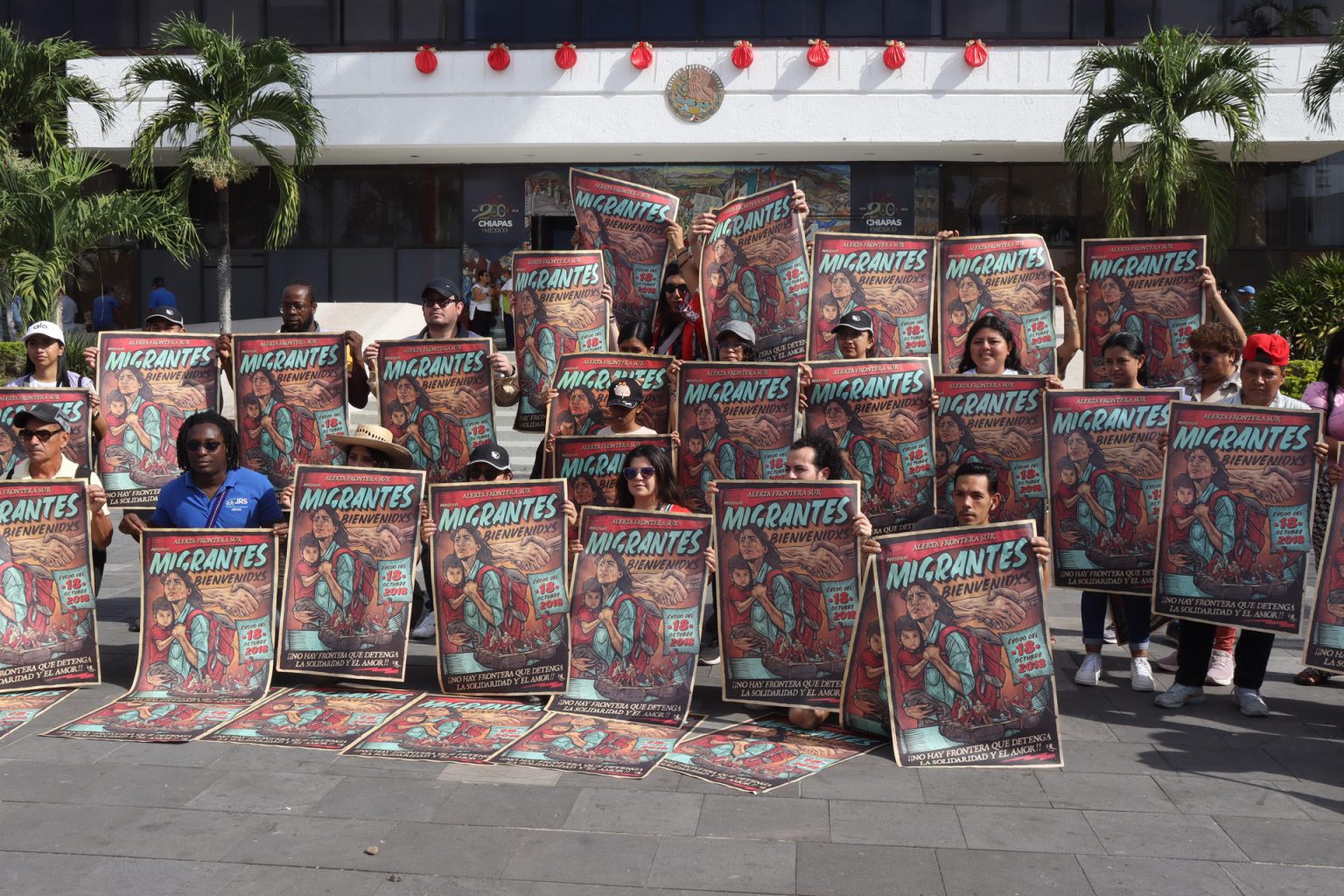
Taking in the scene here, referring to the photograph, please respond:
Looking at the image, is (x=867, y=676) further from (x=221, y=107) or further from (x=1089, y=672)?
(x=221, y=107)

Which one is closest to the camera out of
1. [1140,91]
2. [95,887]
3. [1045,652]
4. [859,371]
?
[95,887]

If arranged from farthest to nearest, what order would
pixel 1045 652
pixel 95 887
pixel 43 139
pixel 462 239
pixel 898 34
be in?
pixel 462 239 → pixel 898 34 → pixel 43 139 → pixel 1045 652 → pixel 95 887

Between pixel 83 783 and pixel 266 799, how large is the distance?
0.85 metres

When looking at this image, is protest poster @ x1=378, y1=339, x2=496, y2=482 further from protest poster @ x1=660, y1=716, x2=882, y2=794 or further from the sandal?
the sandal

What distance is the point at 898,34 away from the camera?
24.1 meters

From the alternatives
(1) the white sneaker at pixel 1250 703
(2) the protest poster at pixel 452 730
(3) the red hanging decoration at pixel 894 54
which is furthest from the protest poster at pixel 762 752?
(3) the red hanging decoration at pixel 894 54

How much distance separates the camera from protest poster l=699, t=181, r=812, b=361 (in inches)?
293

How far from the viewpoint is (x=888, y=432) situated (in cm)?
683

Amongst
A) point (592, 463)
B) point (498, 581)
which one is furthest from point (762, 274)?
point (498, 581)

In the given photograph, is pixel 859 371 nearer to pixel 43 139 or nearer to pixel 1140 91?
pixel 1140 91

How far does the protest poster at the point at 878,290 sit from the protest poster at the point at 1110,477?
100 centimetres

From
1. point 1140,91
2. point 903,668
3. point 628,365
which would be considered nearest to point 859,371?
point 628,365

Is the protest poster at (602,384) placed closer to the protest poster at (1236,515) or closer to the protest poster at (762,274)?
the protest poster at (762,274)

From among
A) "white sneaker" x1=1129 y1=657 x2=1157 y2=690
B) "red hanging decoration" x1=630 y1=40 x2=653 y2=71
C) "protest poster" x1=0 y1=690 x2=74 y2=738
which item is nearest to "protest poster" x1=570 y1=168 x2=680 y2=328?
"white sneaker" x1=1129 y1=657 x2=1157 y2=690
